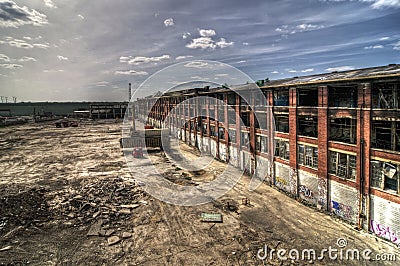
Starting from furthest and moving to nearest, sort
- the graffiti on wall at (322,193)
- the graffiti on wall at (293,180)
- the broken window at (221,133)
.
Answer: the broken window at (221,133), the graffiti on wall at (293,180), the graffiti on wall at (322,193)

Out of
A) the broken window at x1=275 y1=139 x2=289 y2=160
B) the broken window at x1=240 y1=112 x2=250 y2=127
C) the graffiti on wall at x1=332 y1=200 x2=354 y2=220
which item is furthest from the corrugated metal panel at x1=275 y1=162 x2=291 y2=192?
the broken window at x1=240 y1=112 x2=250 y2=127

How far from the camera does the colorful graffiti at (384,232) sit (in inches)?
602

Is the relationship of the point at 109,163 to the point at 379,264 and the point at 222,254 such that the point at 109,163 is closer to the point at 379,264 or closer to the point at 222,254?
the point at 222,254

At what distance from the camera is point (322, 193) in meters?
20.1

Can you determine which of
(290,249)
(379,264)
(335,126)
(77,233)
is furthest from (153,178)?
(379,264)

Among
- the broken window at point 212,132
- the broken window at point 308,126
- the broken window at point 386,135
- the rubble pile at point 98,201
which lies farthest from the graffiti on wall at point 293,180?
the broken window at point 212,132

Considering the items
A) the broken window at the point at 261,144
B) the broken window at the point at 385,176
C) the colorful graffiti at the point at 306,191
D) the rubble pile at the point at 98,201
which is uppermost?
Result: the broken window at the point at 261,144

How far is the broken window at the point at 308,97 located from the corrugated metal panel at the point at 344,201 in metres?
7.03

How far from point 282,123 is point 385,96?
31.7 feet

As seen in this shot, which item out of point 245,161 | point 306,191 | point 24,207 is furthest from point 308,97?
point 24,207

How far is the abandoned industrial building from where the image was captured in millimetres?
15586

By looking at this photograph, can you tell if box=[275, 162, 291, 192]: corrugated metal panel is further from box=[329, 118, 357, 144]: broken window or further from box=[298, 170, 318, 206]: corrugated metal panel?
box=[329, 118, 357, 144]: broken window

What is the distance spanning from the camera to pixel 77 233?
17.1 m

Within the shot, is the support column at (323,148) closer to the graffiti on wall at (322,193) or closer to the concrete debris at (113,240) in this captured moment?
the graffiti on wall at (322,193)
